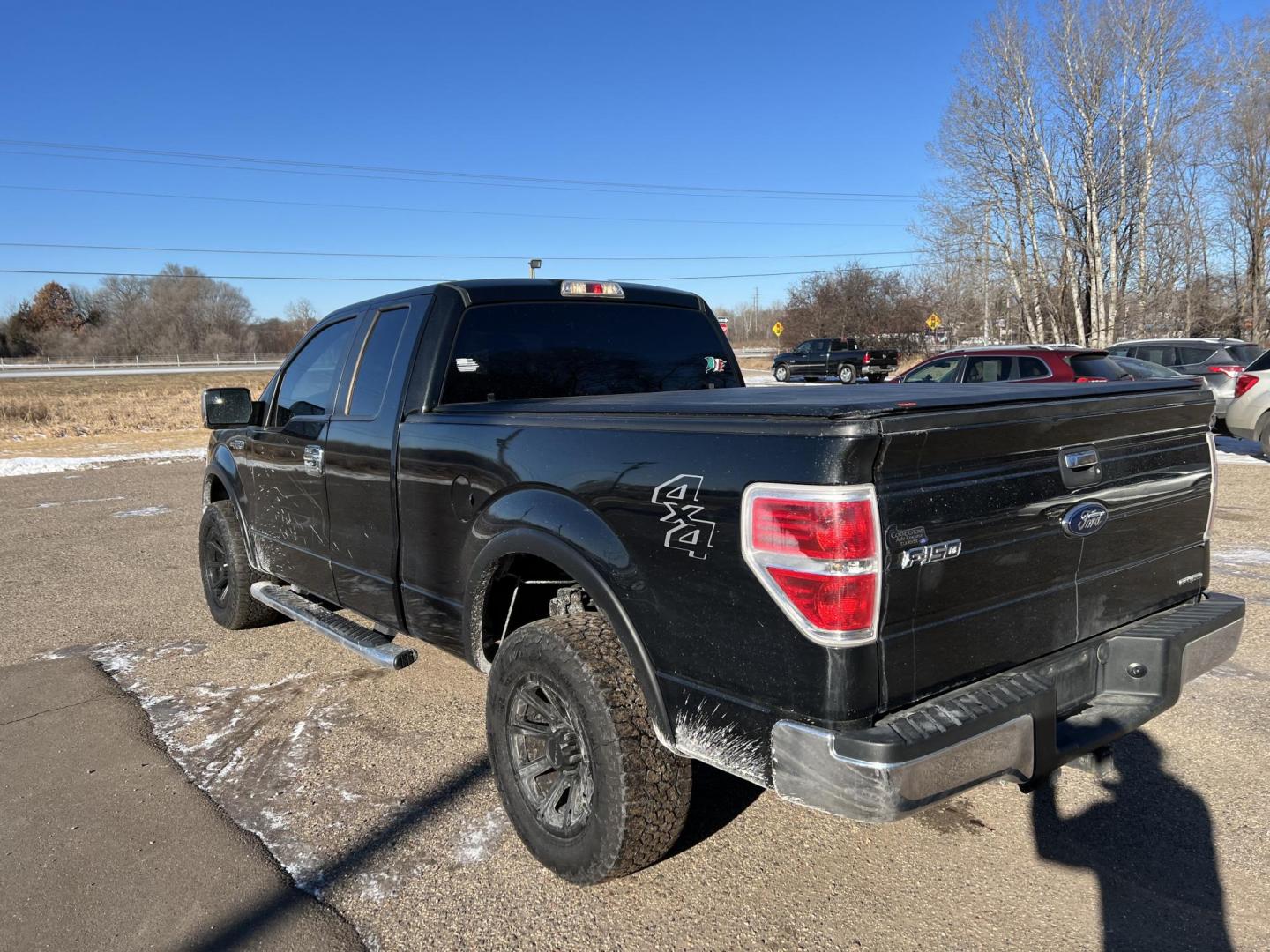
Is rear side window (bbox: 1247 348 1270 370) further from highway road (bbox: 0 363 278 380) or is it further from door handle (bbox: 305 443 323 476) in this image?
highway road (bbox: 0 363 278 380)

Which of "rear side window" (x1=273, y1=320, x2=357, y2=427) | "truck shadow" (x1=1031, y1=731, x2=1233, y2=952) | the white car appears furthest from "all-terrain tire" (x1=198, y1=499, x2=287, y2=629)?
the white car

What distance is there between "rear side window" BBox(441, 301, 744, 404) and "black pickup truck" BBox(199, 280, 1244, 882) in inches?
1.1

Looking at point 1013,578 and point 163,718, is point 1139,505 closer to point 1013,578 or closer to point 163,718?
point 1013,578

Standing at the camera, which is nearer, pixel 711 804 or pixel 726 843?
pixel 726 843

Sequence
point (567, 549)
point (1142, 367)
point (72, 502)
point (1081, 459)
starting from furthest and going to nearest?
point (1142, 367), point (72, 502), point (567, 549), point (1081, 459)

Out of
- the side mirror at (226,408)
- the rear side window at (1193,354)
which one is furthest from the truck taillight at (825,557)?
the rear side window at (1193,354)

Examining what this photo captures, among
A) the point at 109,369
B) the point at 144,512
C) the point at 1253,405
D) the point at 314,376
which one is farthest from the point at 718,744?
the point at 109,369

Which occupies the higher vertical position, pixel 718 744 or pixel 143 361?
pixel 143 361

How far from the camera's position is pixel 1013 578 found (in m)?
2.36

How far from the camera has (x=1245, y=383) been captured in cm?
1202

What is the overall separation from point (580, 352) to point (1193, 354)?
543 inches

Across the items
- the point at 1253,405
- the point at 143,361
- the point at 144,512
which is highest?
the point at 143,361

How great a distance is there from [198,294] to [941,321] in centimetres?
7375

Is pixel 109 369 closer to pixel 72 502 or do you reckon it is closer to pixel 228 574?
pixel 72 502
